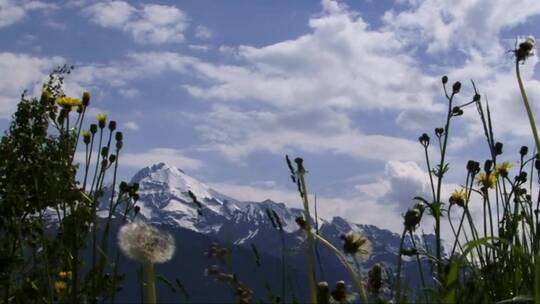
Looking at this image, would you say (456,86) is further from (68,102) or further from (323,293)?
(323,293)

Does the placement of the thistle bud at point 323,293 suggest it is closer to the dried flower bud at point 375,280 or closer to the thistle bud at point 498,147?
the dried flower bud at point 375,280

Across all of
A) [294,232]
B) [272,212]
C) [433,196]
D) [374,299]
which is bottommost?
[374,299]

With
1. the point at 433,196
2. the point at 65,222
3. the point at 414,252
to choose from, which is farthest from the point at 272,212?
the point at 433,196

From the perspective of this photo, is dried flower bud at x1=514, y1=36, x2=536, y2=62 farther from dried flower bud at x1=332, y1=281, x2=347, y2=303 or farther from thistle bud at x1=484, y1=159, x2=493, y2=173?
thistle bud at x1=484, y1=159, x2=493, y2=173

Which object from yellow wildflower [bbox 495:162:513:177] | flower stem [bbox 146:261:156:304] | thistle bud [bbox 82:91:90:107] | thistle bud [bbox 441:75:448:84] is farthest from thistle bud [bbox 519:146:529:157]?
flower stem [bbox 146:261:156:304]

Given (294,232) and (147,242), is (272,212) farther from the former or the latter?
(147,242)

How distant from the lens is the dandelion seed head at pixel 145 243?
5.11 ft

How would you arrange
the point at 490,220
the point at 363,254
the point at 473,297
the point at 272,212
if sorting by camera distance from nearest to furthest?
the point at 363,254 → the point at 473,297 → the point at 272,212 → the point at 490,220

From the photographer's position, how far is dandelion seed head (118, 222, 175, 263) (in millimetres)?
1559

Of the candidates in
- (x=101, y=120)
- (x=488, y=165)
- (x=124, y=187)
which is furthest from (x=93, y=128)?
(x=488, y=165)

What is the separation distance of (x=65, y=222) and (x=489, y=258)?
5.67 ft

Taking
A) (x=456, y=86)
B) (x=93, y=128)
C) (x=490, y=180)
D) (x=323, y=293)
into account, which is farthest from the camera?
(x=93, y=128)

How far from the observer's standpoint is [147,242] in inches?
63.5

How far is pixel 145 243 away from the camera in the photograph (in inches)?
63.1
